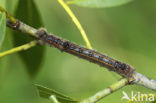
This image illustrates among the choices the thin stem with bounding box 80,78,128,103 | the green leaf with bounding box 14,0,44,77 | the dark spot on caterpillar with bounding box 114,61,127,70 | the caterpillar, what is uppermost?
the green leaf with bounding box 14,0,44,77

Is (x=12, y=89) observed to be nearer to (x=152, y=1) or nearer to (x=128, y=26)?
(x=128, y=26)

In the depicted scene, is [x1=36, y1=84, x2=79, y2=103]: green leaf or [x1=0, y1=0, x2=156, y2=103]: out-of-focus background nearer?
[x1=36, y1=84, x2=79, y2=103]: green leaf

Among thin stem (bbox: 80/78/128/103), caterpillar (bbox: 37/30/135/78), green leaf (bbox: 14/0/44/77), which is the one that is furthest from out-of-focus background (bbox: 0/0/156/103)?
thin stem (bbox: 80/78/128/103)

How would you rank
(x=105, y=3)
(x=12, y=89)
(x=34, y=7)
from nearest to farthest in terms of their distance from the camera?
(x=105, y=3) → (x=34, y=7) → (x=12, y=89)

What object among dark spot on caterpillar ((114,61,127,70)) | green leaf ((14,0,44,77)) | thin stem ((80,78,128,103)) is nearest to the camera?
thin stem ((80,78,128,103))

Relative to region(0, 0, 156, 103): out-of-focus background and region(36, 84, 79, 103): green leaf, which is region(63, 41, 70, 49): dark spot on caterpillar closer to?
region(36, 84, 79, 103): green leaf

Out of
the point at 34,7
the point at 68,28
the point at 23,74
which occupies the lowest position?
the point at 34,7

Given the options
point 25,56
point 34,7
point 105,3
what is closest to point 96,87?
point 25,56
